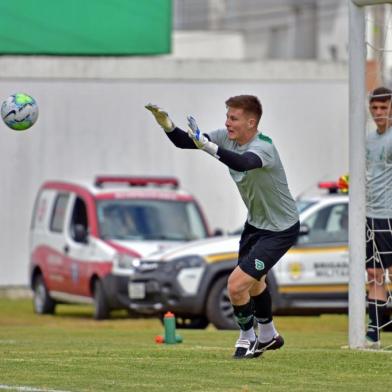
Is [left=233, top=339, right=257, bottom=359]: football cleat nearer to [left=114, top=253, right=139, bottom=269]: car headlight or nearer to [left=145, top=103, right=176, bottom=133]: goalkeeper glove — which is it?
[left=145, top=103, right=176, bottom=133]: goalkeeper glove

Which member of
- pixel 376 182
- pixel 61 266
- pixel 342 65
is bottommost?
pixel 61 266

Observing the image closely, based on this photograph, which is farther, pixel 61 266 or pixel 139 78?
pixel 139 78

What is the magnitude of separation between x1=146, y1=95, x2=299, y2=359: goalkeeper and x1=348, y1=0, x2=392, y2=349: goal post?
1.17 m

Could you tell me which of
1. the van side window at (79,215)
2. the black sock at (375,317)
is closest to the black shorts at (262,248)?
the black sock at (375,317)

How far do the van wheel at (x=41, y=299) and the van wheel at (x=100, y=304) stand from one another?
2194mm

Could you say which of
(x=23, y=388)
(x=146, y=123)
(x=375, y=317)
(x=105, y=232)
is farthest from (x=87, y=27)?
(x=23, y=388)

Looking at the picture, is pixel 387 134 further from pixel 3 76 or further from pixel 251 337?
pixel 3 76

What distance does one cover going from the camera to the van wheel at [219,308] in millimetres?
18672

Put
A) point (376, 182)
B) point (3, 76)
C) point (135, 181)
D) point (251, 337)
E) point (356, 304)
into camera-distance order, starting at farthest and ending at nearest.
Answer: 1. point (3, 76)
2. point (135, 181)
3. point (376, 182)
4. point (356, 304)
5. point (251, 337)

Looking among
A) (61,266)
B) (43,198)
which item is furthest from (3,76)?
(61,266)

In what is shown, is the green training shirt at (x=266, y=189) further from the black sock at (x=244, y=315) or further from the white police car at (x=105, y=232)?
the white police car at (x=105, y=232)

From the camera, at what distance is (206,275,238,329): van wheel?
18672mm

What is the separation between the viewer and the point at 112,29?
21.5 m

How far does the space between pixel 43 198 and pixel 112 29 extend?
150 inches
